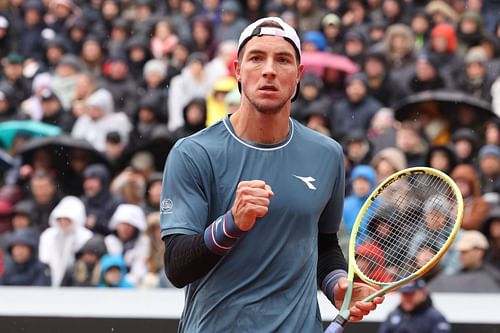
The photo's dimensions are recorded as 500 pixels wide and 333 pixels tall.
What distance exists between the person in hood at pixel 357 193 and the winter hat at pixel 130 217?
1629 mm

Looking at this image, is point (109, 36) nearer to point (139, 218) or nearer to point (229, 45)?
point (229, 45)

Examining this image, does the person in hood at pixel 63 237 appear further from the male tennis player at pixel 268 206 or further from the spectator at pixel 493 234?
the male tennis player at pixel 268 206

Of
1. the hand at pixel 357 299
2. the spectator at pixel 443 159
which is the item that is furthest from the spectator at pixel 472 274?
the hand at pixel 357 299

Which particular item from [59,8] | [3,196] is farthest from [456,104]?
[59,8]

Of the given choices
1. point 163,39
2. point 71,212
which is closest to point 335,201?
point 71,212

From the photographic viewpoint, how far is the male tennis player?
16.5 ft

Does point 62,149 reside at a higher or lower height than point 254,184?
lower

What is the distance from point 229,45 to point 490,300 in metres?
6.37

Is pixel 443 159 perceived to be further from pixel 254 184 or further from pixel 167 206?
pixel 254 184

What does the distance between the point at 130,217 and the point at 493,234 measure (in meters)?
2.94

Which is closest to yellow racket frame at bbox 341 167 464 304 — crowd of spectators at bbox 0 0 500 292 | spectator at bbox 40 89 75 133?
crowd of spectators at bbox 0 0 500 292

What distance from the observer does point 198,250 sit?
15.9 feet

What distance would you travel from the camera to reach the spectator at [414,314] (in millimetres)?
8562

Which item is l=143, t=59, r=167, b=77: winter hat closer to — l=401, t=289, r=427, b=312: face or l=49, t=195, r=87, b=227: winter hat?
l=49, t=195, r=87, b=227: winter hat
